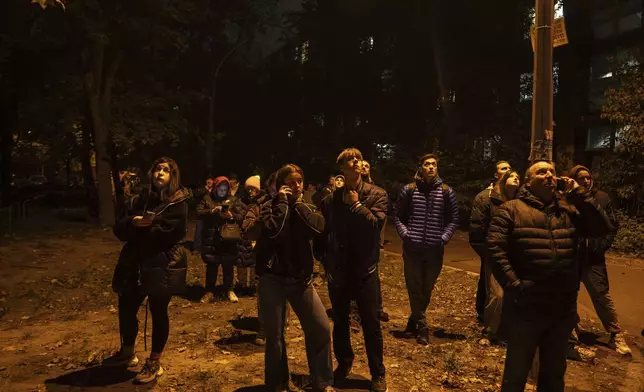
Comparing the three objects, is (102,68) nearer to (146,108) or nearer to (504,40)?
(146,108)

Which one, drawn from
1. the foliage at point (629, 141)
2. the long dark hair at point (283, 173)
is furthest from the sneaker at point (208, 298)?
the foliage at point (629, 141)

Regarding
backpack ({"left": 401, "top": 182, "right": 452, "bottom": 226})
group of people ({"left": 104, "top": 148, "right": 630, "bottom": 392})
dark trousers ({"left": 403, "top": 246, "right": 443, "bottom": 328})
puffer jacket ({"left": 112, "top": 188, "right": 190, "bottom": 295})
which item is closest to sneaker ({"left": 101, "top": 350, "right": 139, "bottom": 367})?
group of people ({"left": 104, "top": 148, "right": 630, "bottom": 392})

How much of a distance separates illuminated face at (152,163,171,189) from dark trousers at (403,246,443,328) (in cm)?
292

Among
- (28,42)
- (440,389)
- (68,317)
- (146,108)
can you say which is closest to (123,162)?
(146,108)

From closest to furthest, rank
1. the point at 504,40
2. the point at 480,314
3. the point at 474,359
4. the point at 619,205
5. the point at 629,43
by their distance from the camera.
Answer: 1. the point at 474,359
2. the point at 480,314
3. the point at 619,205
4. the point at 629,43
5. the point at 504,40

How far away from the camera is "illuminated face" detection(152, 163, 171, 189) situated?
5.05 metres

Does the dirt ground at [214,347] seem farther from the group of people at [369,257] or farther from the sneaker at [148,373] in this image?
the group of people at [369,257]

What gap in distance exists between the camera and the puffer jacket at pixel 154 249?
4.90m

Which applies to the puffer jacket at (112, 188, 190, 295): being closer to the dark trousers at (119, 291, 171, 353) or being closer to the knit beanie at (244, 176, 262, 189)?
the dark trousers at (119, 291, 171, 353)

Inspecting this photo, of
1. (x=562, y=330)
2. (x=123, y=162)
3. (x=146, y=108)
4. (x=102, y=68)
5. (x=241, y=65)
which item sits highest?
(x=241, y=65)

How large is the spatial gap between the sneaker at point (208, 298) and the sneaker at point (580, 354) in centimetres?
506

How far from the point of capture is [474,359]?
5949 millimetres

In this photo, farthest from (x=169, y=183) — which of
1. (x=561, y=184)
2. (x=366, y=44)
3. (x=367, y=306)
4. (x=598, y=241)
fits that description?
(x=366, y=44)

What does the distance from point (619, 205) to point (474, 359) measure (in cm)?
1329
